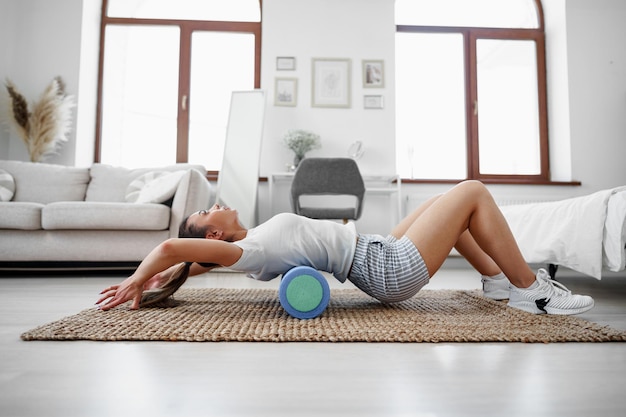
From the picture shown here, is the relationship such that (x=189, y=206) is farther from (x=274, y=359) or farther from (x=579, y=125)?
(x=579, y=125)

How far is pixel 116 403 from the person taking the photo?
2.27 ft

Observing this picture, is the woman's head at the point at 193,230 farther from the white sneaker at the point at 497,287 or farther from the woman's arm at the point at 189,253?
the white sneaker at the point at 497,287

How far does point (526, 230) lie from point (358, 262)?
4.64 ft

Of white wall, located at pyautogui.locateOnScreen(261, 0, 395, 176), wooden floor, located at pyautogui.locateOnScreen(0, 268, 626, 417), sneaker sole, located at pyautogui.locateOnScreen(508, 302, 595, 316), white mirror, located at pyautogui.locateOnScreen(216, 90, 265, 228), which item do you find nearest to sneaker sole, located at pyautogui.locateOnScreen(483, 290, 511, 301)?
sneaker sole, located at pyautogui.locateOnScreen(508, 302, 595, 316)

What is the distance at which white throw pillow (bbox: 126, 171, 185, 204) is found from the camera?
2840 millimetres

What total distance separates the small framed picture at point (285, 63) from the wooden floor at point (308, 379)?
11.3 ft

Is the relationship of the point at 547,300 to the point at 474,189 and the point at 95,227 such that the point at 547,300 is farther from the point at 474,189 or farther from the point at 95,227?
the point at 95,227

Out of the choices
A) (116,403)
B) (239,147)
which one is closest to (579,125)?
(239,147)

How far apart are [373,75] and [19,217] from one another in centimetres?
316

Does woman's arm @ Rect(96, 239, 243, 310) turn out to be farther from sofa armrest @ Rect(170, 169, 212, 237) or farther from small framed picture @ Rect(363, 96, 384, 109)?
small framed picture @ Rect(363, 96, 384, 109)

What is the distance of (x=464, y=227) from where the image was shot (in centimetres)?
144

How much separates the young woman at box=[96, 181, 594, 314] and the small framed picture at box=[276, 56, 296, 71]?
2.97m

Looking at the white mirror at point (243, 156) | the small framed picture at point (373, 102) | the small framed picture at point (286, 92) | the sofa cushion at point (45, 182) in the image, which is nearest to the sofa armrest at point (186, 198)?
the white mirror at point (243, 156)

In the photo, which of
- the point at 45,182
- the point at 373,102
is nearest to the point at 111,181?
the point at 45,182
